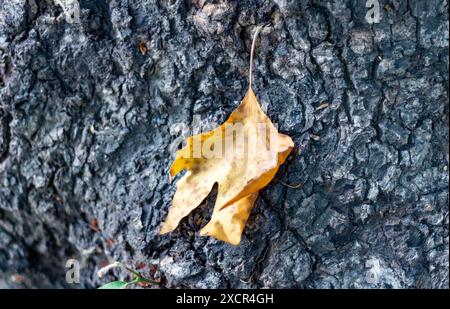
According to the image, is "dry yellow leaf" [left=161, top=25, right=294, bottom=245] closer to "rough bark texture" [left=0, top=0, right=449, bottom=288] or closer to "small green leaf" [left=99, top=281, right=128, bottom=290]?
"rough bark texture" [left=0, top=0, right=449, bottom=288]

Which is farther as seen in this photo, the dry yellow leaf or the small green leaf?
the small green leaf

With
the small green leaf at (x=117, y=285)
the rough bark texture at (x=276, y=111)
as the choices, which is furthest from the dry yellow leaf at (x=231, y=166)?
the small green leaf at (x=117, y=285)

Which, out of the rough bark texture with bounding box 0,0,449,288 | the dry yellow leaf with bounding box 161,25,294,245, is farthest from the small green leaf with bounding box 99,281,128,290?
the dry yellow leaf with bounding box 161,25,294,245

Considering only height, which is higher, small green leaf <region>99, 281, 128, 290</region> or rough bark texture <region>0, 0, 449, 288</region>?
rough bark texture <region>0, 0, 449, 288</region>

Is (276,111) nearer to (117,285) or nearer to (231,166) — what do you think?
(231,166)

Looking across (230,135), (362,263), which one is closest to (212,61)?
(230,135)

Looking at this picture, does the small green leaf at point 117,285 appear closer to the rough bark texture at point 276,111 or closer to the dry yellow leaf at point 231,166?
the rough bark texture at point 276,111

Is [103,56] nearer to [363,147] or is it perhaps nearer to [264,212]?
[264,212]
